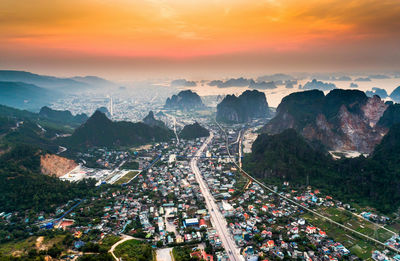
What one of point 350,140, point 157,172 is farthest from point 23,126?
point 350,140

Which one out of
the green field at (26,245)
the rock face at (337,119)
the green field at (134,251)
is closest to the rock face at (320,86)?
the rock face at (337,119)

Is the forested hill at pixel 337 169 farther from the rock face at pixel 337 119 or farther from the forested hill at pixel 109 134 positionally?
the forested hill at pixel 109 134

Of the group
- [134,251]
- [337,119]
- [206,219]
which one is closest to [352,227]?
[206,219]

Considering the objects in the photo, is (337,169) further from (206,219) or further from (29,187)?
(29,187)

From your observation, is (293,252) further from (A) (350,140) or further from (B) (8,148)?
(B) (8,148)

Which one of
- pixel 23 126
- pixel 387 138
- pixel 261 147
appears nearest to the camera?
pixel 387 138
